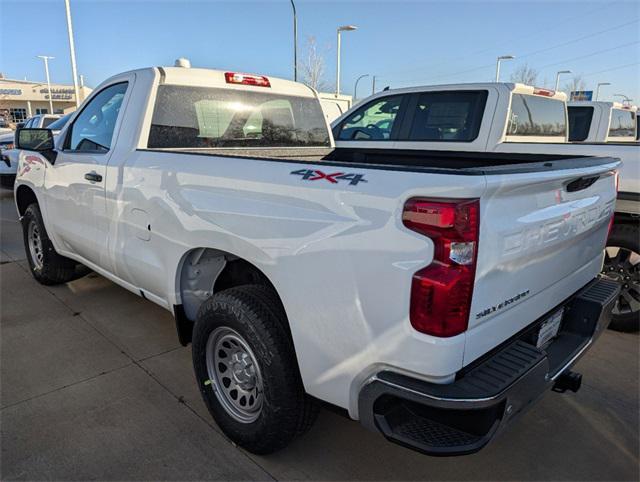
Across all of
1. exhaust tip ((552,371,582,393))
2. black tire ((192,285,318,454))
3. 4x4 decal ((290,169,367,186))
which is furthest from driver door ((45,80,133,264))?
exhaust tip ((552,371,582,393))

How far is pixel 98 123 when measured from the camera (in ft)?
12.2

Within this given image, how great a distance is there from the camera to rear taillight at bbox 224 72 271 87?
366cm

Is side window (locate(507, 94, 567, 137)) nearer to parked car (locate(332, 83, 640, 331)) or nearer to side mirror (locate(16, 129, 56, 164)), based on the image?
parked car (locate(332, 83, 640, 331))

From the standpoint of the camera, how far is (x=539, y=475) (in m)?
2.42

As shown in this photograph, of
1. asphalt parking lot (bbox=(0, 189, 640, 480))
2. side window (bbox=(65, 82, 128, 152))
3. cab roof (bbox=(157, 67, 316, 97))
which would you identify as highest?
cab roof (bbox=(157, 67, 316, 97))

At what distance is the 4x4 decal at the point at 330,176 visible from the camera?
1.82 metres

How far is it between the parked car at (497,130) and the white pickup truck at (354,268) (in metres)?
1.45

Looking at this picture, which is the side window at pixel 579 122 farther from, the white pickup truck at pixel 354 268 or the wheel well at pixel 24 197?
the wheel well at pixel 24 197

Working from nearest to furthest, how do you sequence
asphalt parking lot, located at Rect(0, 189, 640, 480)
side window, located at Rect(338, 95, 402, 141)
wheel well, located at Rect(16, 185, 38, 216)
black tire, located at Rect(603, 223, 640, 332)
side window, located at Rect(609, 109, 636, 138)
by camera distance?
asphalt parking lot, located at Rect(0, 189, 640, 480)
black tire, located at Rect(603, 223, 640, 332)
wheel well, located at Rect(16, 185, 38, 216)
side window, located at Rect(338, 95, 402, 141)
side window, located at Rect(609, 109, 636, 138)

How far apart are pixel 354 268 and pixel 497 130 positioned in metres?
4.06

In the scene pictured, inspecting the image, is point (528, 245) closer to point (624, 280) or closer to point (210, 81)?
point (210, 81)

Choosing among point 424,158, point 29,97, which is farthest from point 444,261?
point 29,97

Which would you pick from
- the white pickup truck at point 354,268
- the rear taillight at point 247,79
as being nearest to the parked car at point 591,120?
the white pickup truck at point 354,268

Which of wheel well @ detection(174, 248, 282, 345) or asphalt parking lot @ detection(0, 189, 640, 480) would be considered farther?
wheel well @ detection(174, 248, 282, 345)
